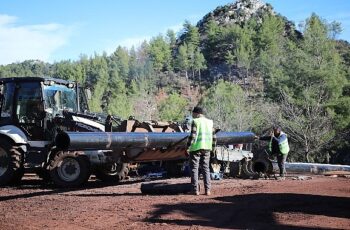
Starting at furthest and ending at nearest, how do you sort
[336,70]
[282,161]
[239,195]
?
[336,70] < [282,161] < [239,195]

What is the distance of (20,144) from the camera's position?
11594 millimetres

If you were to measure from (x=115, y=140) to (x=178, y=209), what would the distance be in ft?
9.02

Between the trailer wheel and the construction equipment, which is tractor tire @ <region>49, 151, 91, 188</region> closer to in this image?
the construction equipment

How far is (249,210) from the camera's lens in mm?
7336

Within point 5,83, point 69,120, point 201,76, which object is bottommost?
point 69,120

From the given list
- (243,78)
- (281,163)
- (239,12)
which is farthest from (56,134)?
(239,12)

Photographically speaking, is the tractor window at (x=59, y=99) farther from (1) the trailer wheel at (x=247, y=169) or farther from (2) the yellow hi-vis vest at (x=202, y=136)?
(1) the trailer wheel at (x=247, y=169)

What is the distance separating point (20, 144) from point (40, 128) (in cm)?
63

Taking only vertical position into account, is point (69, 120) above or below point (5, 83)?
below

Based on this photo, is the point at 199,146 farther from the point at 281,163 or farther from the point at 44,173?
the point at 281,163

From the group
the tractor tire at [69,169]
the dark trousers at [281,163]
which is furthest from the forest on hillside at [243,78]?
the dark trousers at [281,163]

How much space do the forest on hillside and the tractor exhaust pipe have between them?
173 inches

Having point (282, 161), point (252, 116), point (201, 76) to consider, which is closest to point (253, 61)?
point (201, 76)

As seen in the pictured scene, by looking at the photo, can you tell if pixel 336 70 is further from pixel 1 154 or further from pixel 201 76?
pixel 201 76
